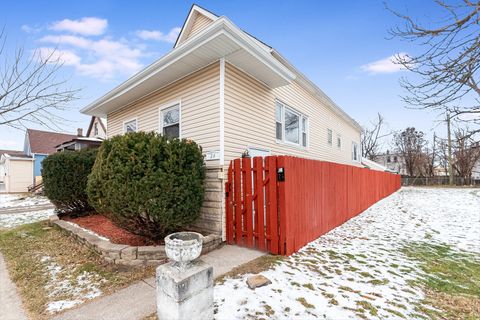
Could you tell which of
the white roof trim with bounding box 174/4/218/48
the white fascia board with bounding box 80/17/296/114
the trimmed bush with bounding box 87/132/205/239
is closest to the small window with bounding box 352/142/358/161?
the white fascia board with bounding box 80/17/296/114

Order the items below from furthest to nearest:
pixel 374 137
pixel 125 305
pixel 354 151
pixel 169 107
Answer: pixel 374 137 → pixel 354 151 → pixel 169 107 → pixel 125 305

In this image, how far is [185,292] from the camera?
221cm

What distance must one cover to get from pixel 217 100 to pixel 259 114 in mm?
1502

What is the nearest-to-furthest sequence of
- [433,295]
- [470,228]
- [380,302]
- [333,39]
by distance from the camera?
[380,302], [433,295], [470,228], [333,39]

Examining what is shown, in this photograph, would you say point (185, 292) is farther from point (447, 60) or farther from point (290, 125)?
point (290, 125)

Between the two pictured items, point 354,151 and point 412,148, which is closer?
point 354,151

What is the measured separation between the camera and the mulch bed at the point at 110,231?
15.2ft

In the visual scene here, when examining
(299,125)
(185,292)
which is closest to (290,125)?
(299,125)

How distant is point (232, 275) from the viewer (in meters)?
3.42

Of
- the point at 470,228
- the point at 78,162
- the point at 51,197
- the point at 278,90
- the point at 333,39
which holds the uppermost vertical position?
the point at 333,39

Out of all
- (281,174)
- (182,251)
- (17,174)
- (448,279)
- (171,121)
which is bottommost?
(448,279)

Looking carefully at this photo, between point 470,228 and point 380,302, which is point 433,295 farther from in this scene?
point 470,228

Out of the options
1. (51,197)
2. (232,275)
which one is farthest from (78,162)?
(232,275)

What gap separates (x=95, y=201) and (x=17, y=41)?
5857 millimetres
